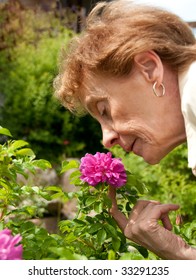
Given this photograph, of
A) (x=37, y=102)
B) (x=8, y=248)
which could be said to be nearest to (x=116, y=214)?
(x=8, y=248)

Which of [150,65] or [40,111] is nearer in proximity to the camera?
[150,65]

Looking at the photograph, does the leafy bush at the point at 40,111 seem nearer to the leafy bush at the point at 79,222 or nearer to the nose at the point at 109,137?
the leafy bush at the point at 79,222

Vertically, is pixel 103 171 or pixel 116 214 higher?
pixel 103 171

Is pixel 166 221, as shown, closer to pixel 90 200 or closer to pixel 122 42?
pixel 90 200

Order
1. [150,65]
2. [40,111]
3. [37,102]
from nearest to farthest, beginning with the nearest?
A: [150,65]
[37,102]
[40,111]

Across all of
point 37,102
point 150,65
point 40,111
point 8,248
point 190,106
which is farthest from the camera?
point 40,111

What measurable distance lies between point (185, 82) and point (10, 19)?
7159 millimetres

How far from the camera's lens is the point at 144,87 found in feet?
6.02

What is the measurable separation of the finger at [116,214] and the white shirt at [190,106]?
331 mm

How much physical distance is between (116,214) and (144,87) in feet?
1.45

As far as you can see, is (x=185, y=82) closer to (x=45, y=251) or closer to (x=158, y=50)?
(x=158, y=50)

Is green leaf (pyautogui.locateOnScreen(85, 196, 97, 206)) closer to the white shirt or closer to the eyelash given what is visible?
the eyelash

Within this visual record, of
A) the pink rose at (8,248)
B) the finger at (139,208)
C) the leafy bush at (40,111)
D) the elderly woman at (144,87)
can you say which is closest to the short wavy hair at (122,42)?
the elderly woman at (144,87)

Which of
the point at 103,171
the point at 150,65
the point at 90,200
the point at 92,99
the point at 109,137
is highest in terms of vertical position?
the point at 150,65
